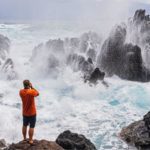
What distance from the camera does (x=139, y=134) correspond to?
18.2m

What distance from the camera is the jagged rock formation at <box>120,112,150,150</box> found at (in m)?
17.5

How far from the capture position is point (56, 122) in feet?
71.9

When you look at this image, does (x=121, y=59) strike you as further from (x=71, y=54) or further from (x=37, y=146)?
(x=37, y=146)

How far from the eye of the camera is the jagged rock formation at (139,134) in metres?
17.5

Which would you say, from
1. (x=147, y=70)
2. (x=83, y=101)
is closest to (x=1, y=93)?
(x=83, y=101)

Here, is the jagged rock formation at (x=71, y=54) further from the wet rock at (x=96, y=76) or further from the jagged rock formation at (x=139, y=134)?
the jagged rock formation at (x=139, y=134)

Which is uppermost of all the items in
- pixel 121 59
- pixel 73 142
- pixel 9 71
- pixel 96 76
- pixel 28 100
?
pixel 28 100

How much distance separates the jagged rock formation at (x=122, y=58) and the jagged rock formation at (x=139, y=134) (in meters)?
12.8

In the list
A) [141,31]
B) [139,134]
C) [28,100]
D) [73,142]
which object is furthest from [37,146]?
[141,31]

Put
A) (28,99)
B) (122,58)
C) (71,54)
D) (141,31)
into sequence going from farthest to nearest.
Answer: (141,31), (71,54), (122,58), (28,99)

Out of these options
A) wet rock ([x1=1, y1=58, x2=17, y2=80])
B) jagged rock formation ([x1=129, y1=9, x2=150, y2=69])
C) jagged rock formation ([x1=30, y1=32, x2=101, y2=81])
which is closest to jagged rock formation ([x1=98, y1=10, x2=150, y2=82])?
jagged rock formation ([x1=129, y1=9, x2=150, y2=69])

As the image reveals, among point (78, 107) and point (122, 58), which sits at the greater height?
point (122, 58)

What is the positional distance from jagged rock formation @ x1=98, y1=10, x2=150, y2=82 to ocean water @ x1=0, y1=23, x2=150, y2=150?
0.98 meters

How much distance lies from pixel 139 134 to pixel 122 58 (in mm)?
16182
